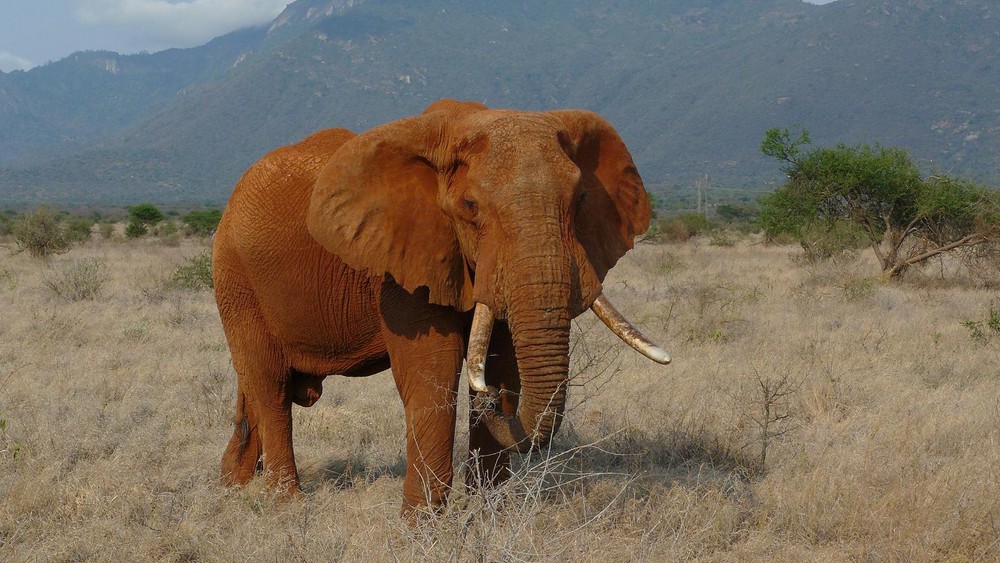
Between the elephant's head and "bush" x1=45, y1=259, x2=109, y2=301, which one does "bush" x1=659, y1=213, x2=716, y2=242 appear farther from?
the elephant's head

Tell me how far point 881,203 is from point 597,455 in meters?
17.2

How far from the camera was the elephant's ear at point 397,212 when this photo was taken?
190 inches

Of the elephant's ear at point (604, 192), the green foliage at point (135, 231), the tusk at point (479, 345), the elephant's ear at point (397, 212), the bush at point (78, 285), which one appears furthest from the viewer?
the green foliage at point (135, 231)

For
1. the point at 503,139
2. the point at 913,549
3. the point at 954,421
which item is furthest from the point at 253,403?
the point at 954,421

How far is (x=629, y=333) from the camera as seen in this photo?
452cm

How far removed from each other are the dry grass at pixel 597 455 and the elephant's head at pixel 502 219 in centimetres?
57

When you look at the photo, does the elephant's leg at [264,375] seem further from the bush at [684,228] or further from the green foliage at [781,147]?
the bush at [684,228]

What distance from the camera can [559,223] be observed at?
4422mm

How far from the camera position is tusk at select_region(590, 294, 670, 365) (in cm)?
440

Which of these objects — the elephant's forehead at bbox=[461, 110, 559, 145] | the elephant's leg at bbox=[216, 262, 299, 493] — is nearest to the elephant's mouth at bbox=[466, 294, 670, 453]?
the elephant's forehead at bbox=[461, 110, 559, 145]

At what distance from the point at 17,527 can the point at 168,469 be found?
161 cm

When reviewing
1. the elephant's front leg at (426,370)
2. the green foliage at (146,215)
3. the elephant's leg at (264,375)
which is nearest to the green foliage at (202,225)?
the green foliage at (146,215)

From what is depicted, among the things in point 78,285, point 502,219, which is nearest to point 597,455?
point 502,219

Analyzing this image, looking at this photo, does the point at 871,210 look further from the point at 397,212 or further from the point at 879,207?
the point at 397,212
